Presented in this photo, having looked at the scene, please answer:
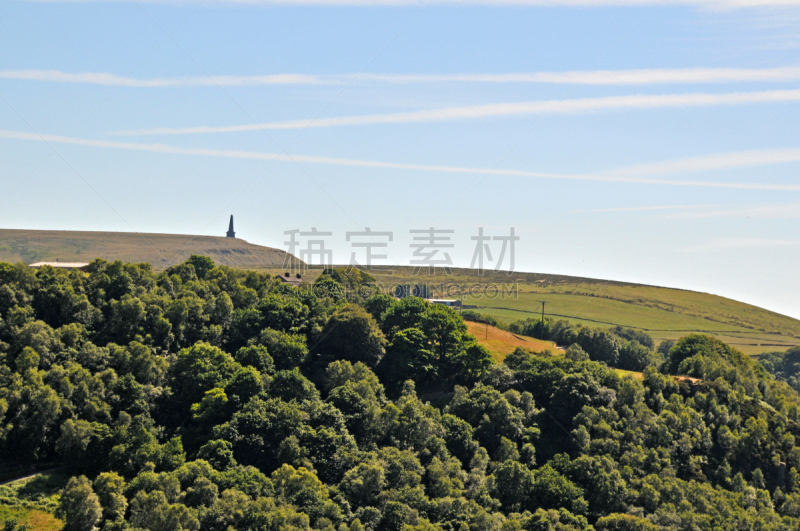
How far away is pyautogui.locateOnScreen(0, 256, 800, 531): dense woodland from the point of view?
54.5 metres

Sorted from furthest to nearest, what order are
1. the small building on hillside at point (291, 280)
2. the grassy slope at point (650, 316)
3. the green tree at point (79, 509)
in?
the grassy slope at point (650, 316)
the small building on hillside at point (291, 280)
the green tree at point (79, 509)

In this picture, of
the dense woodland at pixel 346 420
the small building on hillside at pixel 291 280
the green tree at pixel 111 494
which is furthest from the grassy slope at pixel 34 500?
the small building on hillside at pixel 291 280

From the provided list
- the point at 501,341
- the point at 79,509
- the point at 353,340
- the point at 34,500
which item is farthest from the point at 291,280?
the point at 79,509

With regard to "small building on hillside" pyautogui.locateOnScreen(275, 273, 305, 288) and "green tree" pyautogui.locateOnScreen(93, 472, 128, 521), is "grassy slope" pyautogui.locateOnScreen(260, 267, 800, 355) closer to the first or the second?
"small building on hillside" pyautogui.locateOnScreen(275, 273, 305, 288)

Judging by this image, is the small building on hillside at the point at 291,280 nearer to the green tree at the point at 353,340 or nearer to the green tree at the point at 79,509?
the green tree at the point at 353,340

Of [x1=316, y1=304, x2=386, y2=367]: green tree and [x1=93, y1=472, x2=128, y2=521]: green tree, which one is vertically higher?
[x1=316, y1=304, x2=386, y2=367]: green tree

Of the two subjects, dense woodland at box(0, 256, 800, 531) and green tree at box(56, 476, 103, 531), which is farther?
dense woodland at box(0, 256, 800, 531)

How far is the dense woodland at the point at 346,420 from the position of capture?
54.5 metres

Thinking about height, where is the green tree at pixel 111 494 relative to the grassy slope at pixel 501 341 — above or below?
below

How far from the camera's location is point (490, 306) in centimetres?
18175

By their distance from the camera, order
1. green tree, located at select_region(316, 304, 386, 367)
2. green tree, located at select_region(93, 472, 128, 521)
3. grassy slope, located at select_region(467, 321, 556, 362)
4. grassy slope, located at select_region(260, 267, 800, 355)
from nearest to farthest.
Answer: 1. green tree, located at select_region(93, 472, 128, 521)
2. green tree, located at select_region(316, 304, 386, 367)
3. grassy slope, located at select_region(467, 321, 556, 362)
4. grassy slope, located at select_region(260, 267, 800, 355)

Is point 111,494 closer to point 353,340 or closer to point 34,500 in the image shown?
point 34,500

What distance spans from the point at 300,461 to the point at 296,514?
10.6 m

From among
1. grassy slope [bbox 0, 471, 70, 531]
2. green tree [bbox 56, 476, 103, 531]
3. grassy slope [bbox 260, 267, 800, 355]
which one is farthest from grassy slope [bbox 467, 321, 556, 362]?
green tree [bbox 56, 476, 103, 531]
